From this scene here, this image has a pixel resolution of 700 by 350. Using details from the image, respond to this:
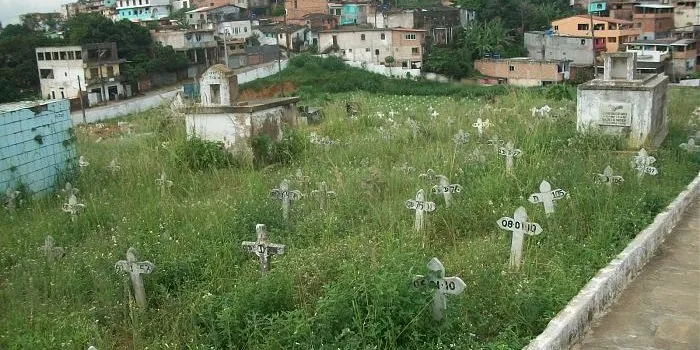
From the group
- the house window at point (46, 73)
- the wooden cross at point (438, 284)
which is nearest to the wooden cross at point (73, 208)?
the wooden cross at point (438, 284)

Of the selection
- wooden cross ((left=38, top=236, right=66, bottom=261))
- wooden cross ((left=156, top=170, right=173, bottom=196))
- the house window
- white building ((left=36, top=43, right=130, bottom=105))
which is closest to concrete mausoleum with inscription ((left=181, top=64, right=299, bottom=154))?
wooden cross ((left=156, top=170, right=173, bottom=196))

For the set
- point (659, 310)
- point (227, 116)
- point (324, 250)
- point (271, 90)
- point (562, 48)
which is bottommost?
point (271, 90)

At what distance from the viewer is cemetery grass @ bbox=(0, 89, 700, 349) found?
513 centimetres

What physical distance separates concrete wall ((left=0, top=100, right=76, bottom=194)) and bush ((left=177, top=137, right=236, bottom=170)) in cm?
206

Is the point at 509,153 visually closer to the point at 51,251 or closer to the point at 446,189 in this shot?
the point at 446,189

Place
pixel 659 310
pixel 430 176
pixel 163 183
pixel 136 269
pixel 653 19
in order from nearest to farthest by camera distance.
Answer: pixel 659 310 < pixel 136 269 < pixel 430 176 < pixel 163 183 < pixel 653 19

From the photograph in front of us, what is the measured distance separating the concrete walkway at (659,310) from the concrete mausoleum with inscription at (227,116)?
818 cm

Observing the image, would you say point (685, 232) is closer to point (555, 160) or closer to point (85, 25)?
point (555, 160)

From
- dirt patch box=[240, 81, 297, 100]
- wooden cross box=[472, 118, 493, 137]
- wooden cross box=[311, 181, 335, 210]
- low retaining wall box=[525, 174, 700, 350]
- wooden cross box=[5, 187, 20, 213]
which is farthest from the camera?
dirt patch box=[240, 81, 297, 100]

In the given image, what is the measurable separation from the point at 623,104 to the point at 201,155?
25.2ft

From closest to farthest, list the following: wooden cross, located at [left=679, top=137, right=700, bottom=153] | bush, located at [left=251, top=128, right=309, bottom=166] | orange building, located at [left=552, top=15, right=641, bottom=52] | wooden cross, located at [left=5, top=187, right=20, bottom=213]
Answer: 1. wooden cross, located at [left=5, top=187, right=20, bottom=213]
2. wooden cross, located at [left=679, top=137, right=700, bottom=153]
3. bush, located at [left=251, top=128, right=309, bottom=166]
4. orange building, located at [left=552, top=15, right=641, bottom=52]

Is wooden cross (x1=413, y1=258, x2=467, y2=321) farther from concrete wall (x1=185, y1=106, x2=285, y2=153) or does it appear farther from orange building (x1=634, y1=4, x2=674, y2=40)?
orange building (x1=634, y1=4, x2=674, y2=40)

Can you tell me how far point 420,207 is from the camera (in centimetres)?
768

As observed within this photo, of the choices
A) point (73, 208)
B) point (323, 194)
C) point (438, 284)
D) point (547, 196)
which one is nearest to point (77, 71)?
point (73, 208)
